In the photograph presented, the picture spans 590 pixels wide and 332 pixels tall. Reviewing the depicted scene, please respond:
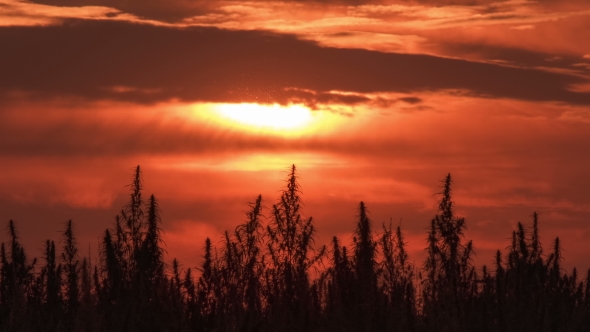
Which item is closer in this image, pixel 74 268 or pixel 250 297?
pixel 250 297

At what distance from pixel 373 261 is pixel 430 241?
2423mm

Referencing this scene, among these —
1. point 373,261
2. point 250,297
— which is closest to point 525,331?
point 373,261

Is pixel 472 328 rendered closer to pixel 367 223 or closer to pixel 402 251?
pixel 367 223

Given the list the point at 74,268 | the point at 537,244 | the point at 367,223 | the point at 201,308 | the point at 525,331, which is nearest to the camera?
the point at 201,308

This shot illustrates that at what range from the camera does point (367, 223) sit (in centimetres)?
2427

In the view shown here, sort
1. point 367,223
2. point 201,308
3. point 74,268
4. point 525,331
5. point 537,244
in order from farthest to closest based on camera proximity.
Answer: point 537,244
point 74,268
point 367,223
point 525,331
point 201,308

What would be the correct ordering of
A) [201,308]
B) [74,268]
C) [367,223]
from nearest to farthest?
[201,308] → [367,223] → [74,268]

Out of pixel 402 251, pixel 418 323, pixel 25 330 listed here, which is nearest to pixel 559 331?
pixel 418 323

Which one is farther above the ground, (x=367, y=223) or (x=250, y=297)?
(x=367, y=223)

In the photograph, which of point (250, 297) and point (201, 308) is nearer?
point (201, 308)

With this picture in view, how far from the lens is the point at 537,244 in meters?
29.0

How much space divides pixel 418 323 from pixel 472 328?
1.28 meters

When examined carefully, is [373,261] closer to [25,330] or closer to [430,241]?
[430,241]

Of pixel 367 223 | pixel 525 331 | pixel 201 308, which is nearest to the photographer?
pixel 201 308
